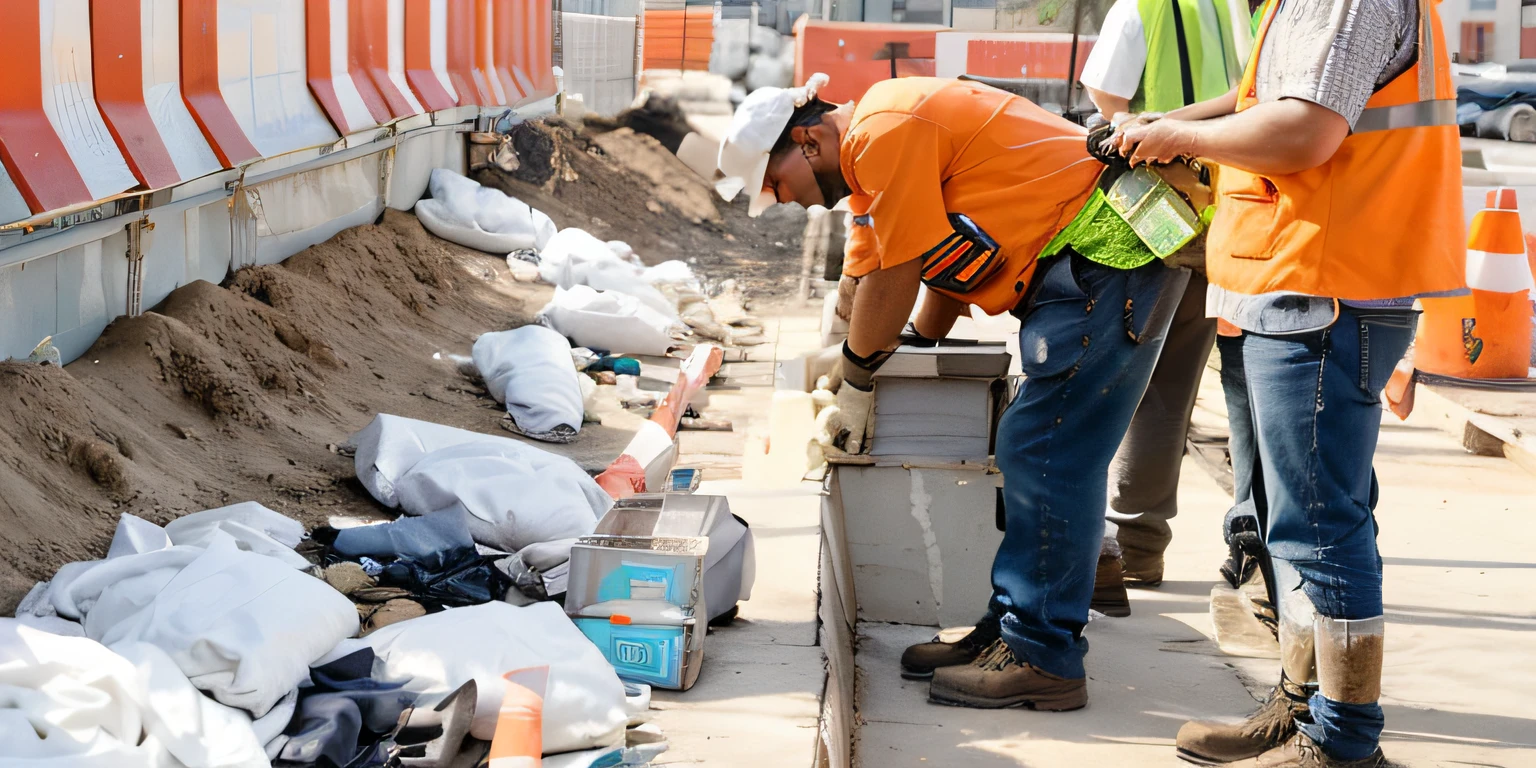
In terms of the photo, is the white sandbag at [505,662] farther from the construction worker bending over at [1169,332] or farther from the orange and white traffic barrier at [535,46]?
the orange and white traffic barrier at [535,46]

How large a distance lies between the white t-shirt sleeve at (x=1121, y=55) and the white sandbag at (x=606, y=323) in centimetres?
471

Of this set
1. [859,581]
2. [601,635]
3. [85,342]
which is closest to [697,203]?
[85,342]

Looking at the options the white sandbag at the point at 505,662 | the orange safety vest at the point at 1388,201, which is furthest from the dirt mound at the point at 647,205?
the orange safety vest at the point at 1388,201

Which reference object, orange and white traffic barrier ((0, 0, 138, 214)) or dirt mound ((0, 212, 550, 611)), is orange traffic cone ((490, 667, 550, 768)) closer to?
dirt mound ((0, 212, 550, 611))

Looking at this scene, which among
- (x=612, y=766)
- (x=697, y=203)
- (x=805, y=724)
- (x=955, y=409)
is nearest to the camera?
(x=612, y=766)

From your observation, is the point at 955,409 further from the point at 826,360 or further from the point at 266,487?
A: the point at 266,487

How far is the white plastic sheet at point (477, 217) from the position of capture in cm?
1029

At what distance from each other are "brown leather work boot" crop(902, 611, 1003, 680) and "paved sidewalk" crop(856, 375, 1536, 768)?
0.06 metres

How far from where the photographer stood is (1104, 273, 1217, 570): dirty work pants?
4195 millimetres

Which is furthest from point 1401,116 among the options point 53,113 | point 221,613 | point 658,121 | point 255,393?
point 658,121

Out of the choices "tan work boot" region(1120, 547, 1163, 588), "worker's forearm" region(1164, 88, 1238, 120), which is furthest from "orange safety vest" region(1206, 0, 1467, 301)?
"tan work boot" region(1120, 547, 1163, 588)

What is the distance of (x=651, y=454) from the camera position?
558 cm

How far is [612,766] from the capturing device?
2.54 meters

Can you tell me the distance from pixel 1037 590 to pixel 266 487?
2.90 m
